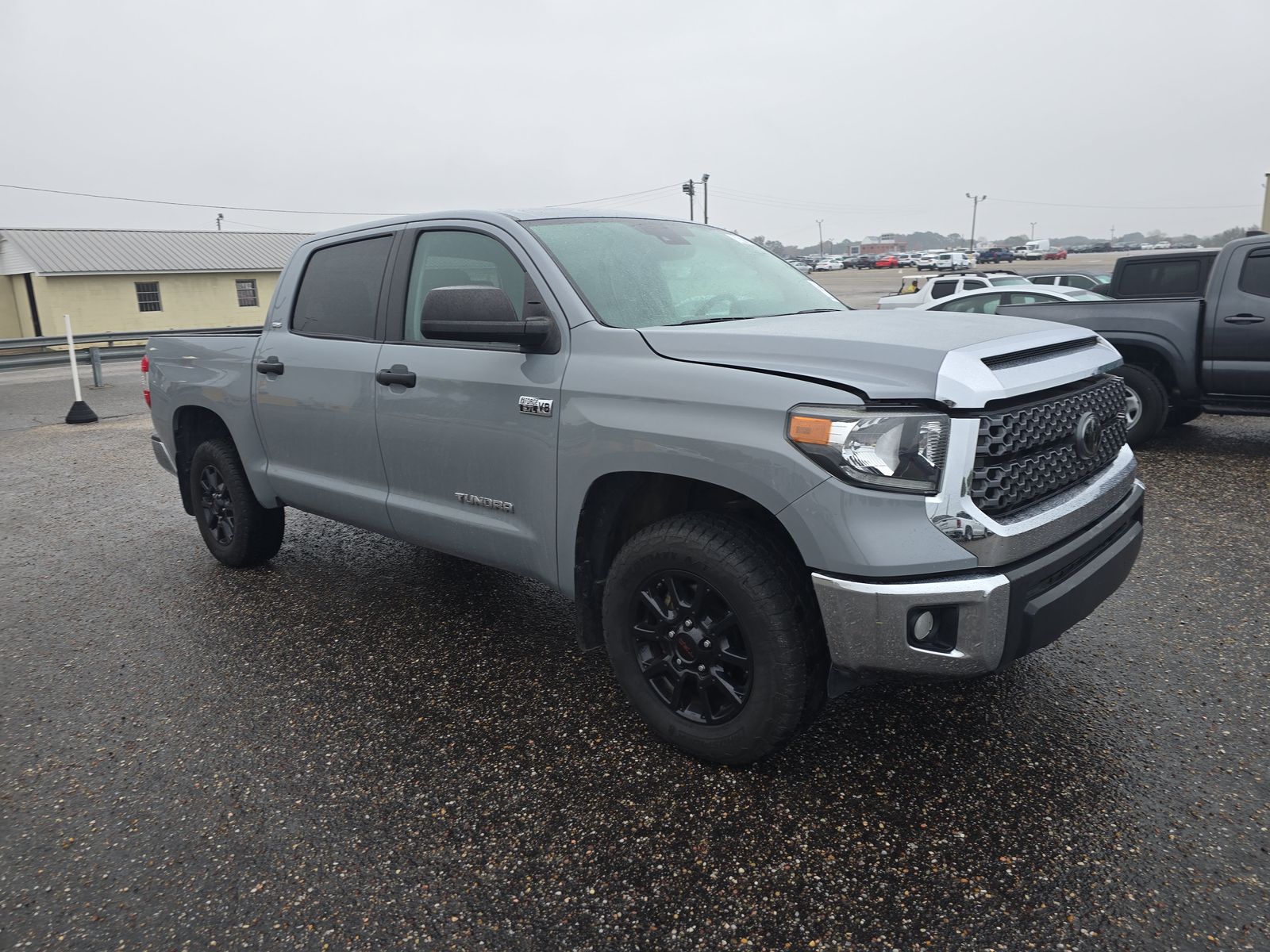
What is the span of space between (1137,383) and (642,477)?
632cm

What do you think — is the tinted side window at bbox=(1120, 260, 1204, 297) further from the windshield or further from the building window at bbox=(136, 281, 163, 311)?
the building window at bbox=(136, 281, 163, 311)

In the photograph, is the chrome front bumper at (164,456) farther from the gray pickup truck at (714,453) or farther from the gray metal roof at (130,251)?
the gray metal roof at (130,251)

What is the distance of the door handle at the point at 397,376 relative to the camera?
3846mm

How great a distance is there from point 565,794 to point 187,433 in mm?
3782

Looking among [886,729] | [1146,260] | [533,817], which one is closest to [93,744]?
[533,817]

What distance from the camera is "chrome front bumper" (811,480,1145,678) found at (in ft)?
8.13

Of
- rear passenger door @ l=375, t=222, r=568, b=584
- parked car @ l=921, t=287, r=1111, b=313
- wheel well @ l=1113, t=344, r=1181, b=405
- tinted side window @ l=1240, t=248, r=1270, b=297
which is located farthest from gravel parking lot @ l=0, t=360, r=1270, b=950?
parked car @ l=921, t=287, r=1111, b=313

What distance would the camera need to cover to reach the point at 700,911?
2.40 metres

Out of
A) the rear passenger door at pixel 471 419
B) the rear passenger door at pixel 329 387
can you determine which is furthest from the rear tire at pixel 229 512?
the rear passenger door at pixel 471 419

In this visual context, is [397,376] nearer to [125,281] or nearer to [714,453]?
[714,453]

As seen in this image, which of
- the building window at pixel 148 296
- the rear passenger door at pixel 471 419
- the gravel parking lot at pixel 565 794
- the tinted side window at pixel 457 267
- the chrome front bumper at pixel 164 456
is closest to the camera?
the gravel parking lot at pixel 565 794

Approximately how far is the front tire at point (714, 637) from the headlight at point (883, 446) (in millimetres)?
412

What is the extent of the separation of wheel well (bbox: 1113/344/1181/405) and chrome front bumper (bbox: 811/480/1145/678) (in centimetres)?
603

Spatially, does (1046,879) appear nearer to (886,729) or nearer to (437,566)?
(886,729)
